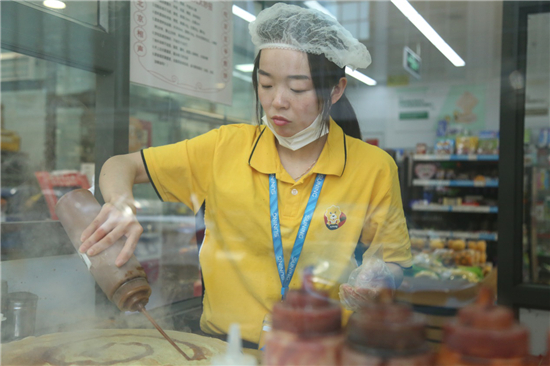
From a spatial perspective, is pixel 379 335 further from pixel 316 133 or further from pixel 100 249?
pixel 316 133

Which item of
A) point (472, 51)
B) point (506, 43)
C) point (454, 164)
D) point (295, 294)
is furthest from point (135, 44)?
point (454, 164)

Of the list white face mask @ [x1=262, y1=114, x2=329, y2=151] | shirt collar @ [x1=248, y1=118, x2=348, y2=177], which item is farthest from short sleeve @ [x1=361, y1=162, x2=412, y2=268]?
white face mask @ [x1=262, y1=114, x2=329, y2=151]

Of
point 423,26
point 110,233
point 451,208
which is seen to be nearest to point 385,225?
point 110,233

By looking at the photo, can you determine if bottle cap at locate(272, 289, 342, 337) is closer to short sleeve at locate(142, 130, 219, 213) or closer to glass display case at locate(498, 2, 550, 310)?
short sleeve at locate(142, 130, 219, 213)

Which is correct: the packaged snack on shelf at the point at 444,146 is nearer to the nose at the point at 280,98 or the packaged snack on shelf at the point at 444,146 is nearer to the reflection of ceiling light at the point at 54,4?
the nose at the point at 280,98

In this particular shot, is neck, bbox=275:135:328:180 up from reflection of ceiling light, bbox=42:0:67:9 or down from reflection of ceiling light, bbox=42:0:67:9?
down

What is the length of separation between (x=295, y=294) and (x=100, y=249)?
667mm

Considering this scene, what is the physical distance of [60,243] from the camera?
1777mm

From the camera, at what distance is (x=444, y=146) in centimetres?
454

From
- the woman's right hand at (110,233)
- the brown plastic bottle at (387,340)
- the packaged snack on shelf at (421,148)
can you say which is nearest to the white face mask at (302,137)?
the woman's right hand at (110,233)

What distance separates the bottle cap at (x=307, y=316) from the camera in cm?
54

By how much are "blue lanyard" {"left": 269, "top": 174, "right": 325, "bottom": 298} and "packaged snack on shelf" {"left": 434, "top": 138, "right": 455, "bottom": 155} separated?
3.38 m

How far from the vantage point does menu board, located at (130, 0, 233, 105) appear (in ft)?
6.33

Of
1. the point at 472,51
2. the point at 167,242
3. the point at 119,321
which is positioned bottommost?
the point at 119,321
